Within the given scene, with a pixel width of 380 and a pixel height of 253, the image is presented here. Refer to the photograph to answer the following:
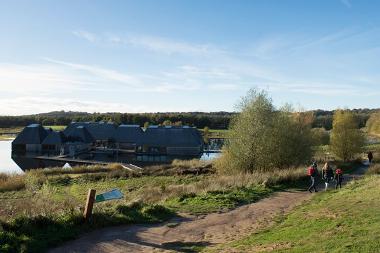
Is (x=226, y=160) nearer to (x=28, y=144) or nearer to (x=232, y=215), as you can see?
(x=232, y=215)

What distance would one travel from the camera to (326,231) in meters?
10.7

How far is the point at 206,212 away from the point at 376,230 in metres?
6.65

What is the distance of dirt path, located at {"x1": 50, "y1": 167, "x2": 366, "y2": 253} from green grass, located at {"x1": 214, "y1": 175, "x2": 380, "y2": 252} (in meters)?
0.83

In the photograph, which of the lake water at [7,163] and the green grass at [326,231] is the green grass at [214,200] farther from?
the lake water at [7,163]

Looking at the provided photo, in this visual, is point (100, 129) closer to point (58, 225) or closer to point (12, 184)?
point (12, 184)

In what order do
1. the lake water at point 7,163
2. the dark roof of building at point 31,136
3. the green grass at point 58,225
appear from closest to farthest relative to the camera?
the green grass at point 58,225
the lake water at point 7,163
the dark roof of building at point 31,136

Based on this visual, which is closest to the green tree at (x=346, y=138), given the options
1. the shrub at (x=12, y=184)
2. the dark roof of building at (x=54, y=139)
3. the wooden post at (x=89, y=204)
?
the shrub at (x=12, y=184)

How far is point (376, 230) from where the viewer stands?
388 inches

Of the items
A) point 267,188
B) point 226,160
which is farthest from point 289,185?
point 226,160

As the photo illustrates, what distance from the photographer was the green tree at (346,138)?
46875 mm

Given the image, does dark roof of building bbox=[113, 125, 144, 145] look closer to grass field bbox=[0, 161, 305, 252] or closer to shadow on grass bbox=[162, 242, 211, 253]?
grass field bbox=[0, 161, 305, 252]

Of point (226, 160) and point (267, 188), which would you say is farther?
point (226, 160)

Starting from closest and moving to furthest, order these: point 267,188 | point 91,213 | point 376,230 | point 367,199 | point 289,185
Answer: point 376,230, point 91,213, point 367,199, point 267,188, point 289,185

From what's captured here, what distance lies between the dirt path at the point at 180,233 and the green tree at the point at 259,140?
1585 centimetres
